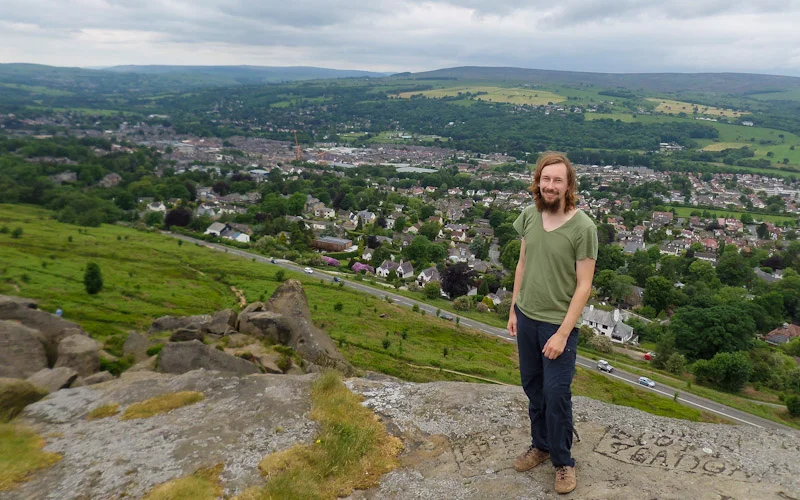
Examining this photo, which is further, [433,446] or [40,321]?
[40,321]

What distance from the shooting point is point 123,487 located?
765 centimetres

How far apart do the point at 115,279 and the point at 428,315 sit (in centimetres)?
2718

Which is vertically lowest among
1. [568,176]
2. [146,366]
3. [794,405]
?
[794,405]

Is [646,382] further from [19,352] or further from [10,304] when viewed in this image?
[10,304]

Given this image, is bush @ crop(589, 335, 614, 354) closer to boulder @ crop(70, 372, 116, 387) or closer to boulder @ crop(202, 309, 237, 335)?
boulder @ crop(202, 309, 237, 335)

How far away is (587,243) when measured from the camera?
5.78 meters

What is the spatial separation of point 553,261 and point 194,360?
12348 mm

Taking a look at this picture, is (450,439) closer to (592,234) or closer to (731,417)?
(592,234)

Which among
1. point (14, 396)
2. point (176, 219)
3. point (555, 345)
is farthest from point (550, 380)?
point (176, 219)

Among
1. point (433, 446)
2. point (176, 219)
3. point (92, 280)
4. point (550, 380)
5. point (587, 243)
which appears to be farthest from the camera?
point (176, 219)

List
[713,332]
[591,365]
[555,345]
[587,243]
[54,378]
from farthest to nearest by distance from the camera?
[713,332] < [591,365] < [54,378] < [555,345] < [587,243]

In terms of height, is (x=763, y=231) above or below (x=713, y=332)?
below

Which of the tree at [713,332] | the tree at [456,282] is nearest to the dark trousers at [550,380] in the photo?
the tree at [713,332]

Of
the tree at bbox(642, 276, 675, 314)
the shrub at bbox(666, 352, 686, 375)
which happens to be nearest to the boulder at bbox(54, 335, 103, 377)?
the shrub at bbox(666, 352, 686, 375)
